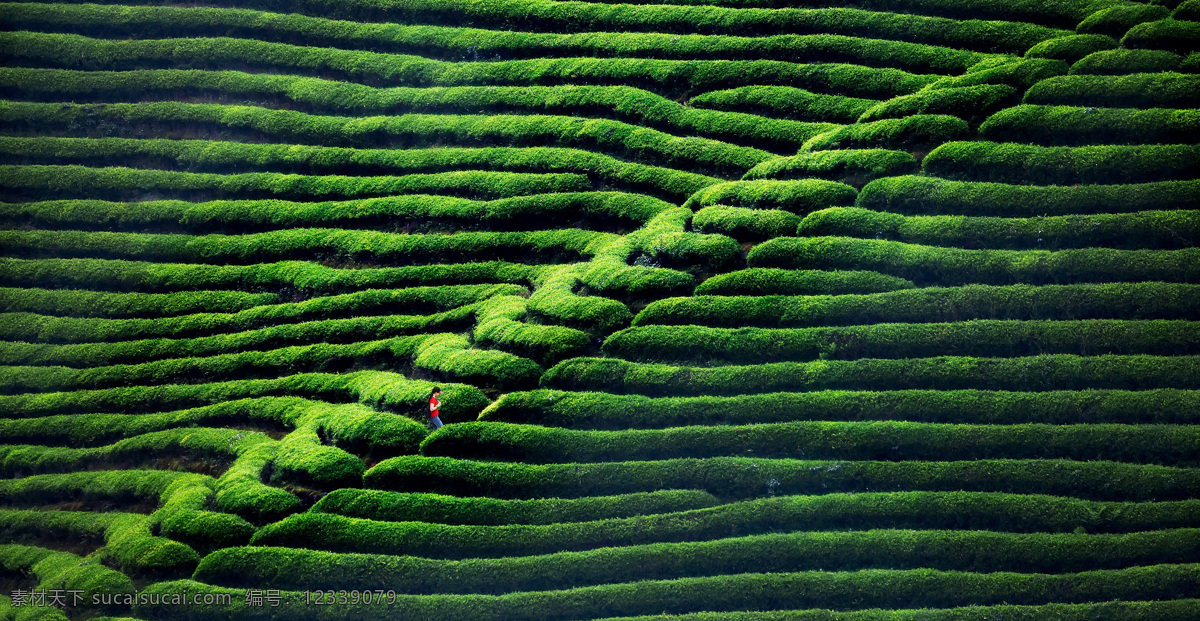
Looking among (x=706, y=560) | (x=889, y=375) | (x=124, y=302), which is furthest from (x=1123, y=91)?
(x=124, y=302)

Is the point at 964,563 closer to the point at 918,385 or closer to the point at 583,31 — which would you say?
the point at 918,385

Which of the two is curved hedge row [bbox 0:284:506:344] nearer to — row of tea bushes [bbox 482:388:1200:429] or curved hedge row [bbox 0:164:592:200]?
curved hedge row [bbox 0:164:592:200]

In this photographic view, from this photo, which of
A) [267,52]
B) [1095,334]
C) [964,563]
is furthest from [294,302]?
[1095,334]

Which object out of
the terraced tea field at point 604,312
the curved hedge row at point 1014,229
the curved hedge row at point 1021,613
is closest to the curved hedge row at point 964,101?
the terraced tea field at point 604,312

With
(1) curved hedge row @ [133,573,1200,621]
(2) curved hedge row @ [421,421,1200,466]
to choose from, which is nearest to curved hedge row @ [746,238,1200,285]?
(2) curved hedge row @ [421,421,1200,466]

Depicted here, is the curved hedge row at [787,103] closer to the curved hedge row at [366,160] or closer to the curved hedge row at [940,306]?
the curved hedge row at [366,160]
